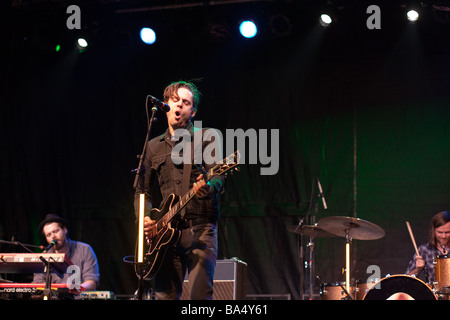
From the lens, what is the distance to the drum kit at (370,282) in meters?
5.37

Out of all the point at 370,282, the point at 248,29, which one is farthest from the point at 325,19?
the point at 370,282

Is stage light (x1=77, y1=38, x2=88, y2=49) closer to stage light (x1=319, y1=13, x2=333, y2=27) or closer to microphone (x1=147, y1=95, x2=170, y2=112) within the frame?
stage light (x1=319, y1=13, x2=333, y2=27)

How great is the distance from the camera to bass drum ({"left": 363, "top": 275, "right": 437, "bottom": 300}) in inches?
210

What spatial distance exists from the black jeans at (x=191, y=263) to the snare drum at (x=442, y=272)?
3.12 meters

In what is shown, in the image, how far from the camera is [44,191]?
28.3 ft

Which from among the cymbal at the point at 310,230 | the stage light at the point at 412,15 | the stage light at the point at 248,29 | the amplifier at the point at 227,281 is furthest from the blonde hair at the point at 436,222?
the stage light at the point at 248,29

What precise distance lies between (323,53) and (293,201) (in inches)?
85.6

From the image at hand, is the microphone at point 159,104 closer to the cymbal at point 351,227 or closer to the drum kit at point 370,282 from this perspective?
the drum kit at point 370,282

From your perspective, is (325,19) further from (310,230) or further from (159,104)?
(159,104)

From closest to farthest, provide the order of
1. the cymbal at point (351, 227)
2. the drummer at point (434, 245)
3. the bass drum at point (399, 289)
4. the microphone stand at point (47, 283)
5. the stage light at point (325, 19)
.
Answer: the microphone stand at point (47, 283) < the bass drum at point (399, 289) < the cymbal at point (351, 227) < the drummer at point (434, 245) < the stage light at point (325, 19)

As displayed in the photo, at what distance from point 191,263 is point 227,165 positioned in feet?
2.33

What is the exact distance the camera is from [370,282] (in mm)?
6148
